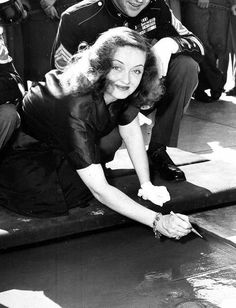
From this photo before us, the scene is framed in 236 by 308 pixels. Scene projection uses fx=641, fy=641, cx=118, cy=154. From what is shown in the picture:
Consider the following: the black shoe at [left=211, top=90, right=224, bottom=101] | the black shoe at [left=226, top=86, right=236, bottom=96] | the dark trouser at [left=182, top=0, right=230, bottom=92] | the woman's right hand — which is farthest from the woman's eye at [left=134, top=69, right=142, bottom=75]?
the black shoe at [left=226, top=86, right=236, bottom=96]

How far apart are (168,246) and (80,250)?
38cm

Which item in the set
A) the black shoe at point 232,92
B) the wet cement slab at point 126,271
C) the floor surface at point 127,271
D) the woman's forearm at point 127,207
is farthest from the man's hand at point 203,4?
the woman's forearm at point 127,207

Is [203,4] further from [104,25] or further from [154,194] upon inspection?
[154,194]

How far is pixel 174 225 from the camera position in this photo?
8.35 feet

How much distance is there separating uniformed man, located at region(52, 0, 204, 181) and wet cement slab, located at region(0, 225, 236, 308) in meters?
0.60

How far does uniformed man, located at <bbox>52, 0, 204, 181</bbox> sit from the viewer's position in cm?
336

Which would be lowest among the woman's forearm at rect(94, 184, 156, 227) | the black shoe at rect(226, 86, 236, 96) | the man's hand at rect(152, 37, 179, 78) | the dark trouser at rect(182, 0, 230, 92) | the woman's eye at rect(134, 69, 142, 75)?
the black shoe at rect(226, 86, 236, 96)

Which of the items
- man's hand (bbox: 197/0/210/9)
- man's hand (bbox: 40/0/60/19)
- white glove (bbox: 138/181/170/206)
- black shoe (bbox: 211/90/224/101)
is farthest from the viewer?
black shoe (bbox: 211/90/224/101)

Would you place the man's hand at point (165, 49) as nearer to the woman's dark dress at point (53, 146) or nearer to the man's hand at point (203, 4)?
the woman's dark dress at point (53, 146)

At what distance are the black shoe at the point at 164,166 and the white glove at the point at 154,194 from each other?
0.89ft

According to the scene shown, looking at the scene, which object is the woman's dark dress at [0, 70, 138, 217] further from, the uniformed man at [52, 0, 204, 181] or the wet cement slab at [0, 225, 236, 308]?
the uniformed man at [52, 0, 204, 181]

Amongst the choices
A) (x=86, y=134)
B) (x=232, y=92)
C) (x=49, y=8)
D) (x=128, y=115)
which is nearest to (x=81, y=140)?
(x=86, y=134)

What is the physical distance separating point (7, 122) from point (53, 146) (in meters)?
0.24

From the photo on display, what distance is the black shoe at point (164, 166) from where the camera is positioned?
10.8 ft
